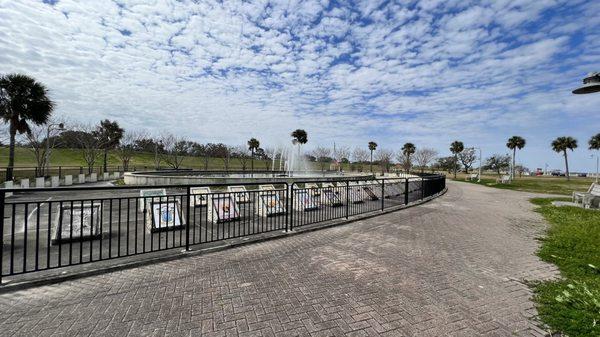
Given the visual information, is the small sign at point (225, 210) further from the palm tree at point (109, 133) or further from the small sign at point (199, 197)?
the palm tree at point (109, 133)

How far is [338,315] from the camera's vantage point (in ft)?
10.6

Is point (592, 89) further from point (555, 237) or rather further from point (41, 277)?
point (41, 277)

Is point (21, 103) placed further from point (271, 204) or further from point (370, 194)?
point (370, 194)

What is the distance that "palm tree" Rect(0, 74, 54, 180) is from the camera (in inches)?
847

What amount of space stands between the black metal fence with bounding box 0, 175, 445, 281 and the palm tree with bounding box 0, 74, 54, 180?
11.8m

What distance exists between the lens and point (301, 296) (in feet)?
12.0

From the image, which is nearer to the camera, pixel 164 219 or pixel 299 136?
pixel 164 219

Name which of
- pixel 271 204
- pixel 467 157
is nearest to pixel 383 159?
pixel 467 157

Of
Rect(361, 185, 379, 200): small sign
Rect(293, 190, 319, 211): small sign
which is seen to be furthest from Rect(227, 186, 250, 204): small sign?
Rect(361, 185, 379, 200): small sign

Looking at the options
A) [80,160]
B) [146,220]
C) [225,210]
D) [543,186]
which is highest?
[80,160]

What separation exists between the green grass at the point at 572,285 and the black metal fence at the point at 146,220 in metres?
4.88

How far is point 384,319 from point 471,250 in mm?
3959

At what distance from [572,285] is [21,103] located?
104 ft

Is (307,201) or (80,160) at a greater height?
(80,160)
